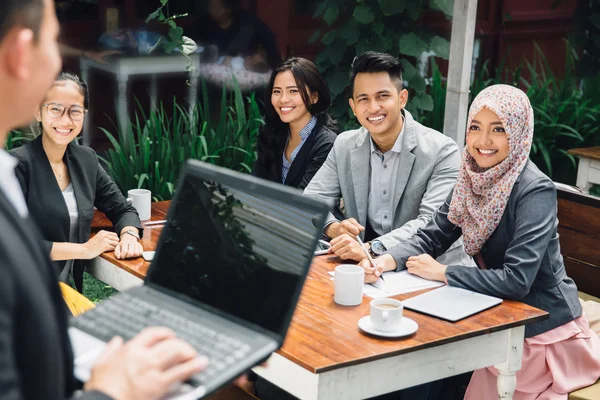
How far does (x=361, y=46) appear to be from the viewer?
4.92 metres

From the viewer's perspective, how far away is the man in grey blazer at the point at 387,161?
11.0ft

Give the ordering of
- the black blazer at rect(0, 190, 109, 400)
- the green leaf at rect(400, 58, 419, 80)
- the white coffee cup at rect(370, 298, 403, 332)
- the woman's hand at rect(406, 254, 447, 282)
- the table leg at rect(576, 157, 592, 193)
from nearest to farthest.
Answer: the black blazer at rect(0, 190, 109, 400), the white coffee cup at rect(370, 298, 403, 332), the woman's hand at rect(406, 254, 447, 282), the table leg at rect(576, 157, 592, 193), the green leaf at rect(400, 58, 419, 80)

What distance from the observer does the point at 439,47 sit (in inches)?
193

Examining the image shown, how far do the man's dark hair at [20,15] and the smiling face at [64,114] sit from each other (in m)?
2.11

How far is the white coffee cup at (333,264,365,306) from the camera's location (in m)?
2.50

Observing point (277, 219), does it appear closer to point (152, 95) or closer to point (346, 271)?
point (346, 271)

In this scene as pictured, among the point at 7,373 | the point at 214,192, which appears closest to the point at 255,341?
the point at 214,192

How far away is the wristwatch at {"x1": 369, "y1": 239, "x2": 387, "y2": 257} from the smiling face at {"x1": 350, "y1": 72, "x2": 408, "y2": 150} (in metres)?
0.53

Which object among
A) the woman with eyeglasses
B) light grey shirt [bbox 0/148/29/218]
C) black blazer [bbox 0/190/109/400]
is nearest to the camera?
black blazer [bbox 0/190/109/400]

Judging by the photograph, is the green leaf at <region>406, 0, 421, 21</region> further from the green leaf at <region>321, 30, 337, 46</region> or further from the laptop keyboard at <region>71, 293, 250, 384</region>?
the laptop keyboard at <region>71, 293, 250, 384</region>

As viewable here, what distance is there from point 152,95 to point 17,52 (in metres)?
4.16

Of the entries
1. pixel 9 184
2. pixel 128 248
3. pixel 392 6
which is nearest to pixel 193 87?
pixel 392 6

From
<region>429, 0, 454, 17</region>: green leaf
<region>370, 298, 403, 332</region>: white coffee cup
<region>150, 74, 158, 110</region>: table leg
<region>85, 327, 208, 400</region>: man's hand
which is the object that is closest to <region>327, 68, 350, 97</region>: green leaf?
<region>429, 0, 454, 17</region>: green leaf

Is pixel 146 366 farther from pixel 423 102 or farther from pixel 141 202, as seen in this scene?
pixel 423 102
